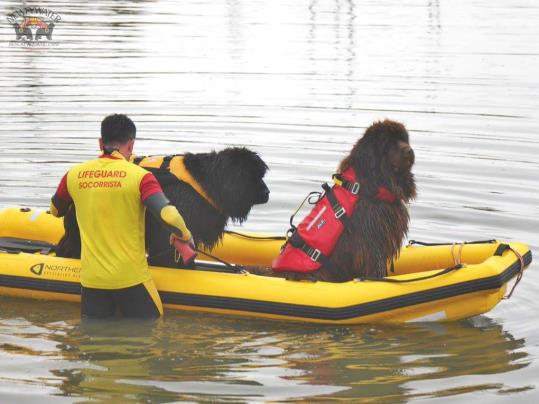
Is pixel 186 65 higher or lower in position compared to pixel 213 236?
higher

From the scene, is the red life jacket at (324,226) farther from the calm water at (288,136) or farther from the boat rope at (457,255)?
the boat rope at (457,255)

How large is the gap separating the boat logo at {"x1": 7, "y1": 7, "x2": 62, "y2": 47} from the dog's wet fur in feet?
51.0

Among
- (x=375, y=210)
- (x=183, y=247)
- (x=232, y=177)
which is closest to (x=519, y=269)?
(x=375, y=210)

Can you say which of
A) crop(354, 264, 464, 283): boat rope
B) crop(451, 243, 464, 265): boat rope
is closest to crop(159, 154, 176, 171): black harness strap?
crop(354, 264, 464, 283): boat rope

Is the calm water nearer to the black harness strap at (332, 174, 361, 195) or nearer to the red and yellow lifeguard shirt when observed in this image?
the red and yellow lifeguard shirt

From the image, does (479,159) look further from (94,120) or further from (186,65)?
(186,65)

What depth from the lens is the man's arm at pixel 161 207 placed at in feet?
24.6

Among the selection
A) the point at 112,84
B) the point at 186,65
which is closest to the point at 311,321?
the point at 112,84

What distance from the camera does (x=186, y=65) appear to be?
2044 cm

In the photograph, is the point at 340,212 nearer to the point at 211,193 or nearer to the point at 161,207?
the point at 211,193

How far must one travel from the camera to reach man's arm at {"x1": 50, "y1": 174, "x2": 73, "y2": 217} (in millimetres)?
7957

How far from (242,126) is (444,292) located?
756 cm

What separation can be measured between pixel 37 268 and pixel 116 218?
3.80ft

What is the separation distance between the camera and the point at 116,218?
7742 mm
